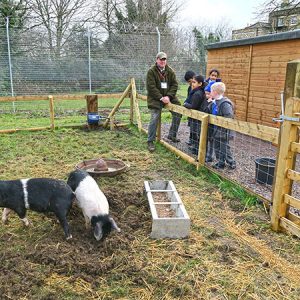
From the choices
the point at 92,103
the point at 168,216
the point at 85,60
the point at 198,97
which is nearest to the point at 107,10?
the point at 85,60

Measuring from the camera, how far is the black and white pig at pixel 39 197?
344 centimetres

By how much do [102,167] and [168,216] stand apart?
189cm

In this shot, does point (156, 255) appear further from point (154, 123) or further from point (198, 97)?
point (154, 123)

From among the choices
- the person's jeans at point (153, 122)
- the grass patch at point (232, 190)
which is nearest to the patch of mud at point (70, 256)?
the grass patch at point (232, 190)

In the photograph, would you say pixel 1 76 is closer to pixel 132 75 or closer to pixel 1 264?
pixel 132 75

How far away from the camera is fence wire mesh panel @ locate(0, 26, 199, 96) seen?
1241 centimetres

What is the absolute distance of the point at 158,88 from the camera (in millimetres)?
7246

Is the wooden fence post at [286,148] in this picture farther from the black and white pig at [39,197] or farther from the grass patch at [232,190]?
the black and white pig at [39,197]

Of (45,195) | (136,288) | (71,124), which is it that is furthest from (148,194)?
(71,124)

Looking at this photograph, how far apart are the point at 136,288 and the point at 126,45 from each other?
487 inches

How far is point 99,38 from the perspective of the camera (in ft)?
43.7

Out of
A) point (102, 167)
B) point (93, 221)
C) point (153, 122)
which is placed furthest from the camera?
point (153, 122)

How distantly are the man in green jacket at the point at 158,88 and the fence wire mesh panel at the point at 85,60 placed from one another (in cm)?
589

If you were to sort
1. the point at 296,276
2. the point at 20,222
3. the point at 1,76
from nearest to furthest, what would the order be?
the point at 296,276, the point at 20,222, the point at 1,76
